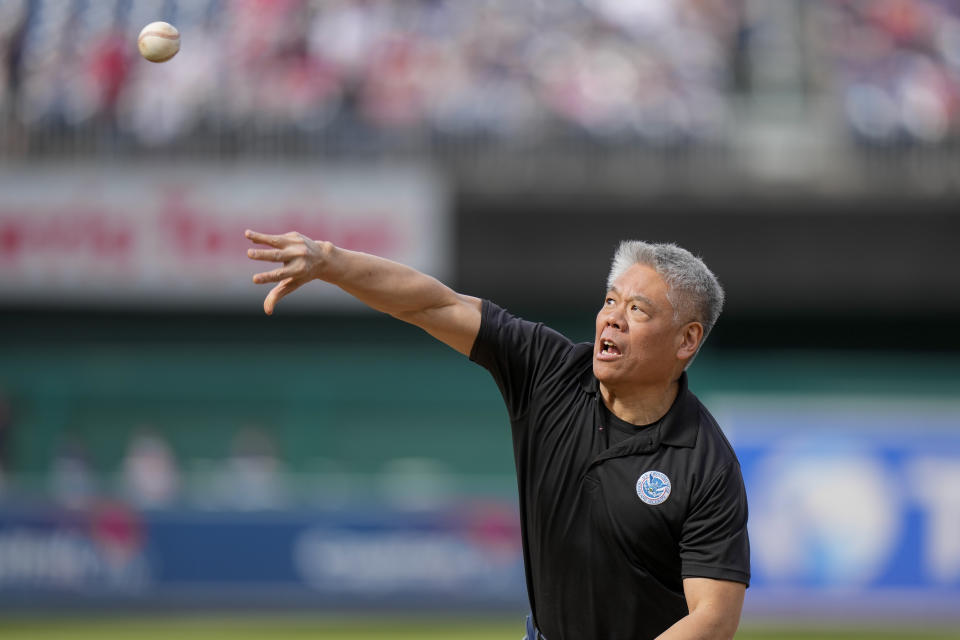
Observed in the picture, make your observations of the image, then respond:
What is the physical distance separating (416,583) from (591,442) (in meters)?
11.2

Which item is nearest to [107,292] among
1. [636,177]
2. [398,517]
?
[398,517]

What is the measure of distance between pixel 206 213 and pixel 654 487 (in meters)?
14.2

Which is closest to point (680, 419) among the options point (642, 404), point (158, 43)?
point (642, 404)

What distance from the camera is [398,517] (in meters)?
15.6

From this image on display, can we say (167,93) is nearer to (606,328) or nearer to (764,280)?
(764,280)

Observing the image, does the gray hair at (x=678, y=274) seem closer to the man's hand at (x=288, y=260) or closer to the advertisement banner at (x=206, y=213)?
the man's hand at (x=288, y=260)

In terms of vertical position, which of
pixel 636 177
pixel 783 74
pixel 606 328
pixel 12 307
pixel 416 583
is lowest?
pixel 416 583

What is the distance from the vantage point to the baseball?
629 centimetres

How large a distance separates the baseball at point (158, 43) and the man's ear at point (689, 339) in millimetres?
3013

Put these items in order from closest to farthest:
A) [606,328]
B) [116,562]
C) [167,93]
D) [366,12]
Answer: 1. [606,328]
2. [116,562]
3. [167,93]
4. [366,12]

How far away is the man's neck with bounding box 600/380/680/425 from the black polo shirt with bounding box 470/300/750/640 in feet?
0.14

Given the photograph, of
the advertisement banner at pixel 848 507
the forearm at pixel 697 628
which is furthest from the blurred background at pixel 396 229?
the forearm at pixel 697 628

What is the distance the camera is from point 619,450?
4559 millimetres

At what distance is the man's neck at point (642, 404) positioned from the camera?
465 cm
